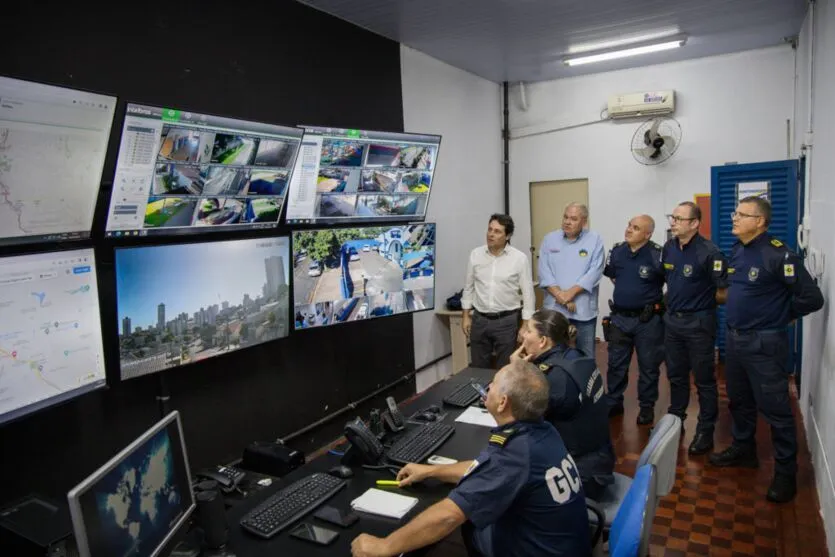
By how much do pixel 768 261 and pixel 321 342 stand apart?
2.83 m

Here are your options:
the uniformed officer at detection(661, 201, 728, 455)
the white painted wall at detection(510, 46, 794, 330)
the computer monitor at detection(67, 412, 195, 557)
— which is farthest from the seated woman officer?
the white painted wall at detection(510, 46, 794, 330)

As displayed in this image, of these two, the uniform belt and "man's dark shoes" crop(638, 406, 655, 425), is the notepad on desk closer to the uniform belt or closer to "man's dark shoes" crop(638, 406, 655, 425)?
the uniform belt

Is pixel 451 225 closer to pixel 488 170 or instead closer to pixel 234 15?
pixel 488 170

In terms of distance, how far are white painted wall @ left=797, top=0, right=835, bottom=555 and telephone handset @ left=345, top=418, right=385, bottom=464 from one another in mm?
2135

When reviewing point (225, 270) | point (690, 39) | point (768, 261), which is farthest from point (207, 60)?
point (690, 39)

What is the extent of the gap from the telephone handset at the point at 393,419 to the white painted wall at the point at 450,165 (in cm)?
271

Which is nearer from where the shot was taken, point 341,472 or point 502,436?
point 502,436

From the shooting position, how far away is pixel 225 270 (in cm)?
298

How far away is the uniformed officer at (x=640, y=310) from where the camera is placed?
4121mm

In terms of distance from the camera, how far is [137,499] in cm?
149

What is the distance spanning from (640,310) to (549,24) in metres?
2.41

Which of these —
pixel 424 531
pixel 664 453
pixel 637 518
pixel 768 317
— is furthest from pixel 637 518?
pixel 768 317

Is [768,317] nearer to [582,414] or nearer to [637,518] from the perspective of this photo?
[582,414]

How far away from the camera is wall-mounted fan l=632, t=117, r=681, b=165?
622cm
